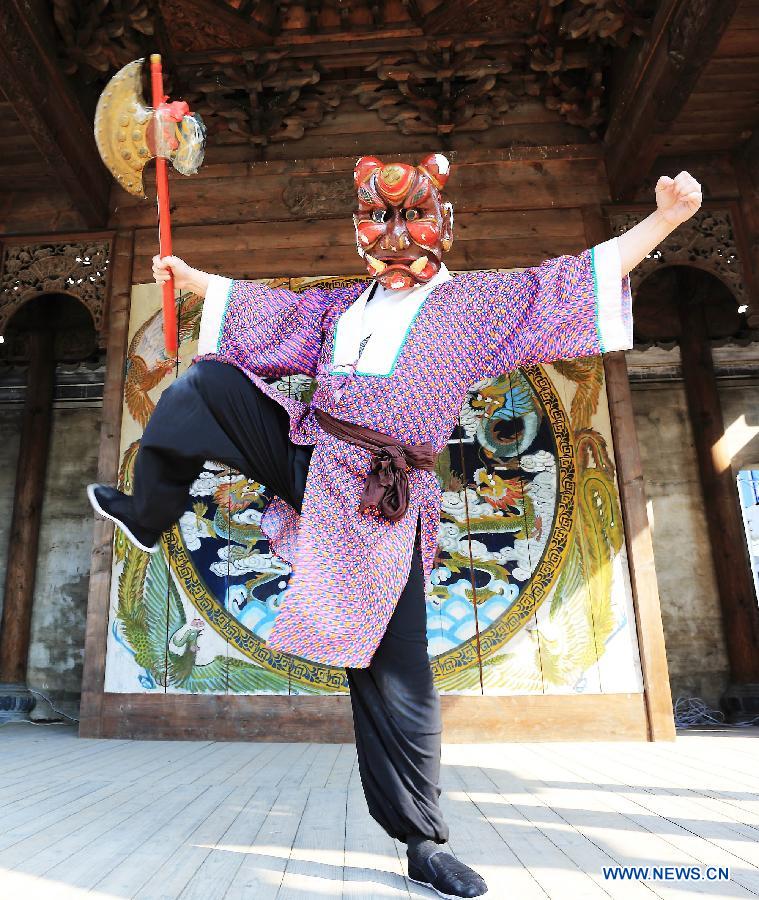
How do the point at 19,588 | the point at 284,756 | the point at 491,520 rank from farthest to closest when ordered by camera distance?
1. the point at 19,588
2. the point at 491,520
3. the point at 284,756

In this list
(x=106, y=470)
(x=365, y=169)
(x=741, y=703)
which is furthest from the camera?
(x=741, y=703)

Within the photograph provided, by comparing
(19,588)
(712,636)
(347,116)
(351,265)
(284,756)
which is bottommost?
(284,756)

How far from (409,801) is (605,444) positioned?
288 cm

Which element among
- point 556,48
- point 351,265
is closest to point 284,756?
point 351,265

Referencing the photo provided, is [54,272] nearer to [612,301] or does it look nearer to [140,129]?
[140,129]

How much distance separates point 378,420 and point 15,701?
16.2 feet

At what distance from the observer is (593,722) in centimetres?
353

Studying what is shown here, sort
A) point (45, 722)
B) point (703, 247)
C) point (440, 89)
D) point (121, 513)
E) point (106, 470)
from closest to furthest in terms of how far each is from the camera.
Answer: point (121, 513), point (106, 470), point (703, 247), point (440, 89), point (45, 722)

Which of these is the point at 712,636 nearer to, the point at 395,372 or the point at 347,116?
the point at 347,116

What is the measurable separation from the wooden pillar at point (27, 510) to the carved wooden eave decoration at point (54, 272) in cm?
186

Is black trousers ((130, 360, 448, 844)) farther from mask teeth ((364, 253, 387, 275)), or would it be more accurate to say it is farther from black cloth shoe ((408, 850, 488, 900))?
mask teeth ((364, 253, 387, 275))

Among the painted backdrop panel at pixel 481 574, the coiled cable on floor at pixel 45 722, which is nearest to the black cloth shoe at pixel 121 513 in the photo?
the painted backdrop panel at pixel 481 574

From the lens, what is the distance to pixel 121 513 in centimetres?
150

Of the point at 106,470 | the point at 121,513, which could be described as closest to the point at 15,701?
the point at 106,470
